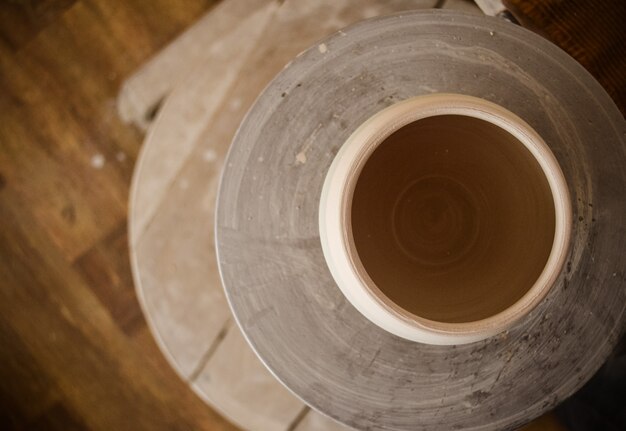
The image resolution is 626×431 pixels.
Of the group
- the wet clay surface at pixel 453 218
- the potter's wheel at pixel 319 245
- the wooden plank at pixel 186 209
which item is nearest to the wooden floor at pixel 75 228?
the wooden plank at pixel 186 209

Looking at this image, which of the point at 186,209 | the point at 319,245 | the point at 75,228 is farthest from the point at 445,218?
the point at 75,228

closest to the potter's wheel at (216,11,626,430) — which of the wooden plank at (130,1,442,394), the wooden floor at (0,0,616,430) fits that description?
the wooden plank at (130,1,442,394)

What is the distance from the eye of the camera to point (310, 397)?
2.04 ft

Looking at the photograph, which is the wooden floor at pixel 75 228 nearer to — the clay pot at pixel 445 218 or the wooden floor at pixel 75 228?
the wooden floor at pixel 75 228

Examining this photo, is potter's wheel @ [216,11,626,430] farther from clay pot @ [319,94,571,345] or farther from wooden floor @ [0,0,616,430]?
wooden floor @ [0,0,616,430]

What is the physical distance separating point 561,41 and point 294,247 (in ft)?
1.67

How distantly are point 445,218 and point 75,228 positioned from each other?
904 millimetres

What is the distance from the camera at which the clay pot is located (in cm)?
50

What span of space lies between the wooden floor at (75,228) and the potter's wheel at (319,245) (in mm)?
668

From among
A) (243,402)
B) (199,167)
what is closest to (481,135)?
(199,167)

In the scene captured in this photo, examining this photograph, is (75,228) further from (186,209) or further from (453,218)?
(453,218)

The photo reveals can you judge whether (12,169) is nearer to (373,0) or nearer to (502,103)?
(373,0)

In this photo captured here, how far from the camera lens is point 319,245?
61 centimetres

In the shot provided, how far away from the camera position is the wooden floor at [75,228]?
1194 millimetres
